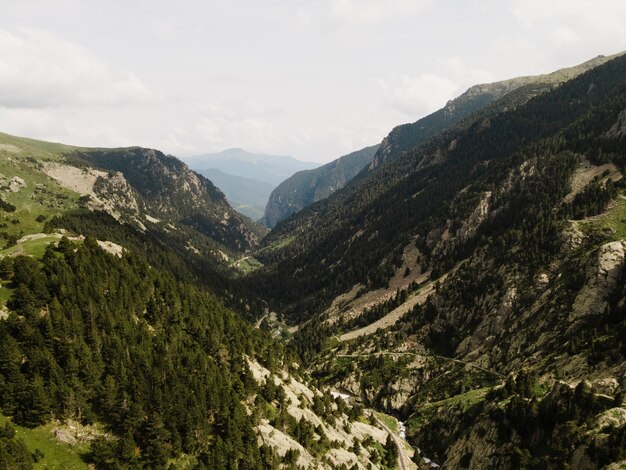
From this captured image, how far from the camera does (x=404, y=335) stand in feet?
567

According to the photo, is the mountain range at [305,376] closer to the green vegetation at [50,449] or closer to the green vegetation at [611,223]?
the green vegetation at [50,449]

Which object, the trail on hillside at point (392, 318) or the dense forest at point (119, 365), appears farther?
the trail on hillside at point (392, 318)

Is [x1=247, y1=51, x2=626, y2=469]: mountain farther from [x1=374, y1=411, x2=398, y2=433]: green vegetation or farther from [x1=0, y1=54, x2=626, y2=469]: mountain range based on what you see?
[x1=374, y1=411, x2=398, y2=433]: green vegetation

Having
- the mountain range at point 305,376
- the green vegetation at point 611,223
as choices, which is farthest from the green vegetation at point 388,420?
the green vegetation at point 611,223

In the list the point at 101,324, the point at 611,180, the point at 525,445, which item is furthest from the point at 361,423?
the point at 611,180

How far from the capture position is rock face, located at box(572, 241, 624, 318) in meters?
106

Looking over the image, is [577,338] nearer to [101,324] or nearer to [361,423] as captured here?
[361,423]

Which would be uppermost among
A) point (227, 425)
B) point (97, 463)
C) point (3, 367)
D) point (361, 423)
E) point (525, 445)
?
point (3, 367)

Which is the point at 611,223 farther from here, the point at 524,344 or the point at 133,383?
the point at 133,383

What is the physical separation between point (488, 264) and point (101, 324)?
149 m

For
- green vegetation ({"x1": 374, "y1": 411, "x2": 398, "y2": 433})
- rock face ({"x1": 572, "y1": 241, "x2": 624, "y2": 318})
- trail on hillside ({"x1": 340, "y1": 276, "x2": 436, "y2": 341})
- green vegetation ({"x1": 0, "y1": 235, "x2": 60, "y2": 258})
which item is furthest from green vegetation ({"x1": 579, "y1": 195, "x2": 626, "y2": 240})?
green vegetation ({"x1": 0, "y1": 235, "x2": 60, "y2": 258})

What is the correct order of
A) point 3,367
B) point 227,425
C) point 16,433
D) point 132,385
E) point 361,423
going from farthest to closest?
point 361,423
point 227,425
point 132,385
point 3,367
point 16,433

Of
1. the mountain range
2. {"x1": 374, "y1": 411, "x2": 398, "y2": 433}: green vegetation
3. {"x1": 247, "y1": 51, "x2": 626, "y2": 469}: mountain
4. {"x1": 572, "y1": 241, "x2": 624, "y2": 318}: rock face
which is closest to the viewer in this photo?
the mountain range

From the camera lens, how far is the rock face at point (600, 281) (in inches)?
4168
